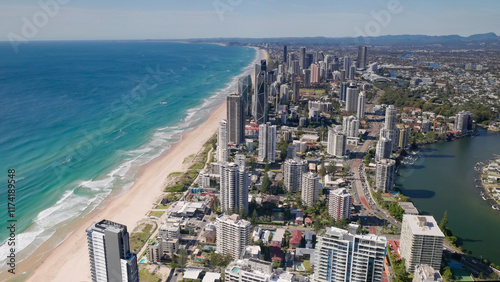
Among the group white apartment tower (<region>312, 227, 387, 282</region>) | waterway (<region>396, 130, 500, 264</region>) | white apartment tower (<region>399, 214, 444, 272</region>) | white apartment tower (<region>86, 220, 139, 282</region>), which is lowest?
waterway (<region>396, 130, 500, 264</region>)

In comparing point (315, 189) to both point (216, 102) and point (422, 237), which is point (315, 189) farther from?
point (216, 102)

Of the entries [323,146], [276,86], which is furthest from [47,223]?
[276,86]

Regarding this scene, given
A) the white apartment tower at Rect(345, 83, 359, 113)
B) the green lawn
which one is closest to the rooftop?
the green lawn

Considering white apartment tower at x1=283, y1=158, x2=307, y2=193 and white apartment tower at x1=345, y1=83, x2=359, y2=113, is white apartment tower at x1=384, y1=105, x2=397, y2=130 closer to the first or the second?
white apartment tower at x1=345, y1=83, x2=359, y2=113

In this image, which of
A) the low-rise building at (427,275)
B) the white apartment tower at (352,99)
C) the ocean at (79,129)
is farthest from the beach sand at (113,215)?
the white apartment tower at (352,99)

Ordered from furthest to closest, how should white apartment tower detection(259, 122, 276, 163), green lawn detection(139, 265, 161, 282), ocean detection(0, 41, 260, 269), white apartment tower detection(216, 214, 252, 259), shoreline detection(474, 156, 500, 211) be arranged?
white apartment tower detection(259, 122, 276, 163) → shoreline detection(474, 156, 500, 211) → ocean detection(0, 41, 260, 269) → white apartment tower detection(216, 214, 252, 259) → green lawn detection(139, 265, 161, 282)
